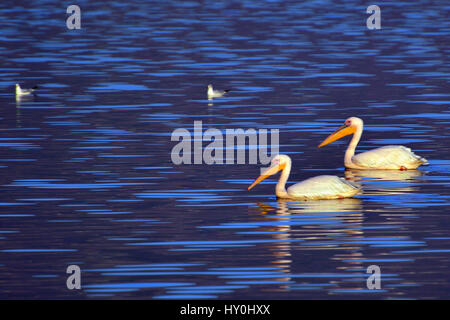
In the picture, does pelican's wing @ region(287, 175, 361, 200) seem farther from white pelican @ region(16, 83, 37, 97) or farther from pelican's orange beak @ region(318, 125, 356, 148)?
white pelican @ region(16, 83, 37, 97)

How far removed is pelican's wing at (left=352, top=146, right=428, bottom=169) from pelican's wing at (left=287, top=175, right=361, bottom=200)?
2.88 m

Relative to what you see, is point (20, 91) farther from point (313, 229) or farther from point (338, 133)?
point (313, 229)

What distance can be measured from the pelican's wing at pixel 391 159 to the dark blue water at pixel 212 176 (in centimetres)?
24

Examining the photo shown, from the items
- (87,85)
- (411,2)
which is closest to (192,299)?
(87,85)

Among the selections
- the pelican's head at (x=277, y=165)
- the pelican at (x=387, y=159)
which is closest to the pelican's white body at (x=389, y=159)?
the pelican at (x=387, y=159)

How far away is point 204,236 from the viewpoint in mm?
15141

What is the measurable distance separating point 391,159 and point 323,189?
3.18 metres

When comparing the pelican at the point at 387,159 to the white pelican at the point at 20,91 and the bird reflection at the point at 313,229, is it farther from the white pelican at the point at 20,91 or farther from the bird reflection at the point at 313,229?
the white pelican at the point at 20,91

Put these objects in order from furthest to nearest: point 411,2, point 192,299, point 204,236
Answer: point 411,2 < point 204,236 < point 192,299

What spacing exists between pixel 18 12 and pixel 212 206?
178ft

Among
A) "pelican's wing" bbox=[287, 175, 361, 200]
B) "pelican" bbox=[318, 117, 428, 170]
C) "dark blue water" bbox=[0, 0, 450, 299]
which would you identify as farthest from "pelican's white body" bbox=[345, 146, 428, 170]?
"pelican's wing" bbox=[287, 175, 361, 200]

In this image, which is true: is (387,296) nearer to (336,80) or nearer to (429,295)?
(429,295)

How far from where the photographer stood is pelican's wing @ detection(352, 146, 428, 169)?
20.1m

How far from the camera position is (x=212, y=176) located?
1967 centimetres
